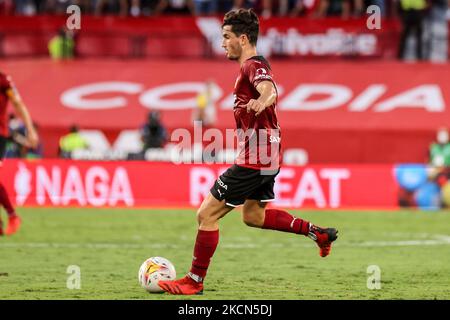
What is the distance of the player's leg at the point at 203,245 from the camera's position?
10.1 metres

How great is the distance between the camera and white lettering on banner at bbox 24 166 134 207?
2195cm

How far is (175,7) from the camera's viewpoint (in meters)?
30.1

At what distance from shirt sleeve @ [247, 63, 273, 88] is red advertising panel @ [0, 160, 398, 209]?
39.7 ft

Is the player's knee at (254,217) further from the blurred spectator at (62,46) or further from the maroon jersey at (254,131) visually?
the blurred spectator at (62,46)

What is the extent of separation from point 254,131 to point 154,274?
1672mm

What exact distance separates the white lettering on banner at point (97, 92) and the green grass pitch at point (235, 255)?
304 inches

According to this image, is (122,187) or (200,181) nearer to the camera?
(200,181)

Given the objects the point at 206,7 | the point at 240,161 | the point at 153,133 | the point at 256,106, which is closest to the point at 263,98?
the point at 256,106

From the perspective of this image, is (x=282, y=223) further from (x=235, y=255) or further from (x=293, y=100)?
(x=293, y=100)

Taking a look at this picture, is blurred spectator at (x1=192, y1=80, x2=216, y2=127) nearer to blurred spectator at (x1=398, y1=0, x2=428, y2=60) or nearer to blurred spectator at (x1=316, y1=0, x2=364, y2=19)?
blurred spectator at (x1=316, y1=0, x2=364, y2=19)

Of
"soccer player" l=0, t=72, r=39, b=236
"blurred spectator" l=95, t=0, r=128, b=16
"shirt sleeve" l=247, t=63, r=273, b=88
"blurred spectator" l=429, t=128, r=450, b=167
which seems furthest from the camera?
"blurred spectator" l=95, t=0, r=128, b=16

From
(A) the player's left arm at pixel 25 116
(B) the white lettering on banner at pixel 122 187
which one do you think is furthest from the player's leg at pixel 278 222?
(B) the white lettering on banner at pixel 122 187

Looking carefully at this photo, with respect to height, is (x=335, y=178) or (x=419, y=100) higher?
(x=419, y=100)

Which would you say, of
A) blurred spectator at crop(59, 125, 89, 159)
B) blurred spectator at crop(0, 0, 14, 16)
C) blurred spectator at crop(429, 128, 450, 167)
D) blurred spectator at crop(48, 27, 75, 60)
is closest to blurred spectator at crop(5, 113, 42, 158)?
blurred spectator at crop(59, 125, 89, 159)
